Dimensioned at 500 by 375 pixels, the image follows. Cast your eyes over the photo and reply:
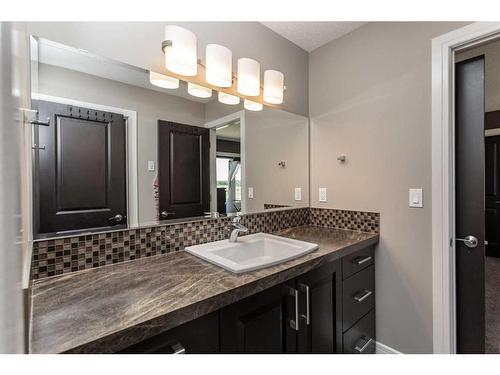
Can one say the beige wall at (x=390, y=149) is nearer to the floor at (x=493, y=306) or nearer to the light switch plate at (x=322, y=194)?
the light switch plate at (x=322, y=194)

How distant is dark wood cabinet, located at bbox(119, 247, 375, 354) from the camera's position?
808 mm

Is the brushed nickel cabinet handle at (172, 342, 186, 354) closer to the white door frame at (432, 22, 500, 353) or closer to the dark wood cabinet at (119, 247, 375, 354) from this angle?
the dark wood cabinet at (119, 247, 375, 354)

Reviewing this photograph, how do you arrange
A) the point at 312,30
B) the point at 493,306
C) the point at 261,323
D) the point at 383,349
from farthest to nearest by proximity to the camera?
the point at 493,306 → the point at 312,30 → the point at 383,349 → the point at 261,323

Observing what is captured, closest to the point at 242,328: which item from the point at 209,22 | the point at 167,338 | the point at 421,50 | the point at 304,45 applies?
the point at 167,338

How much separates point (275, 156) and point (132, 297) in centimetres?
149

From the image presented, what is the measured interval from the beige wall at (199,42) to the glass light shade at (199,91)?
0.59 feet

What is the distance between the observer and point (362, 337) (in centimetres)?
158

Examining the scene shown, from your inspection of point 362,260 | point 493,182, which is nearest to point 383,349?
point 362,260

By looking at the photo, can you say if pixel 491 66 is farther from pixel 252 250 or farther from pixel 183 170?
pixel 183 170

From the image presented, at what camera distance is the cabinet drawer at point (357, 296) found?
1.43 metres

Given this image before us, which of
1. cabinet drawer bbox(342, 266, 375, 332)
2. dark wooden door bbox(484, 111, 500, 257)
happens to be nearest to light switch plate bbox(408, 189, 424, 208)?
cabinet drawer bbox(342, 266, 375, 332)

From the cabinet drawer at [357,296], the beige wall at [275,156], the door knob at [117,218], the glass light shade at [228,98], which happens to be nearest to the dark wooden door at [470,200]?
the cabinet drawer at [357,296]

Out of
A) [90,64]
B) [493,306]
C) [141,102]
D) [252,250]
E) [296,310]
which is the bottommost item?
[493,306]
